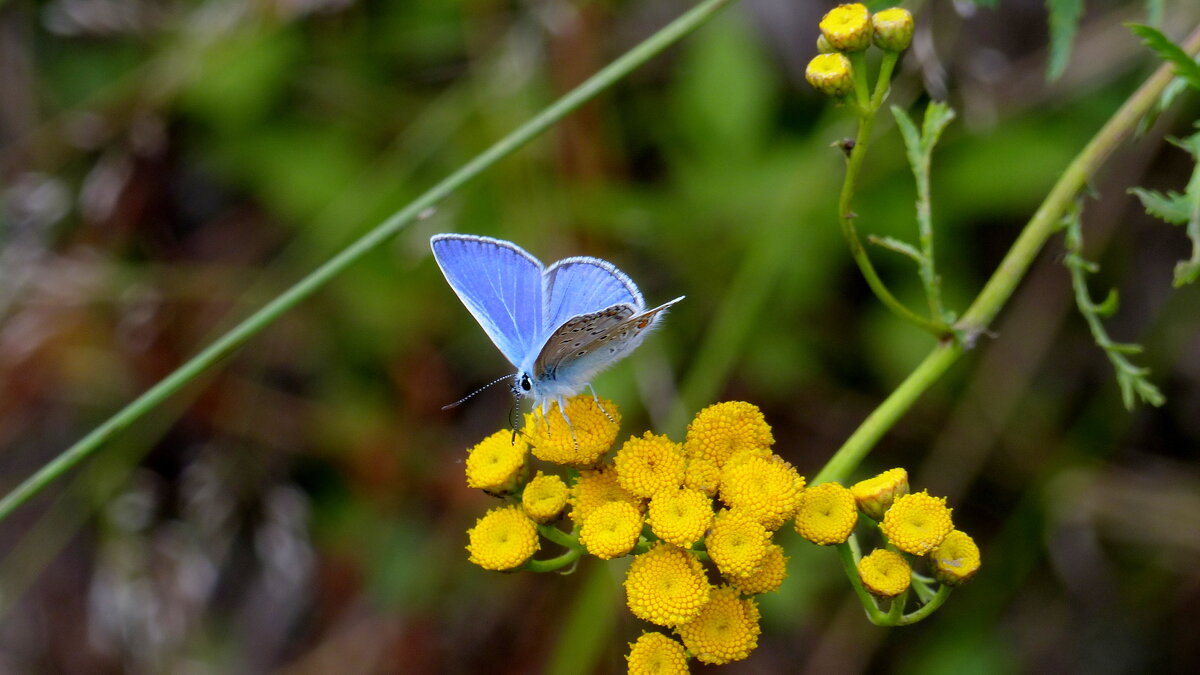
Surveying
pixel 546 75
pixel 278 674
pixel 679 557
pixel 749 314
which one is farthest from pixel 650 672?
pixel 278 674

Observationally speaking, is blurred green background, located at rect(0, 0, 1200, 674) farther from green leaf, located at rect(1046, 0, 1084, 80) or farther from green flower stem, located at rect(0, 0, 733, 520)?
green leaf, located at rect(1046, 0, 1084, 80)

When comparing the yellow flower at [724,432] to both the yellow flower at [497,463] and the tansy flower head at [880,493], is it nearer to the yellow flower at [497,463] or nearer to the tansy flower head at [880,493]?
the tansy flower head at [880,493]

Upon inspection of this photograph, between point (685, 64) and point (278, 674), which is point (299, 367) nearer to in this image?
point (278, 674)

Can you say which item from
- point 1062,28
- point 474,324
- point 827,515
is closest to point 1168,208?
point 1062,28

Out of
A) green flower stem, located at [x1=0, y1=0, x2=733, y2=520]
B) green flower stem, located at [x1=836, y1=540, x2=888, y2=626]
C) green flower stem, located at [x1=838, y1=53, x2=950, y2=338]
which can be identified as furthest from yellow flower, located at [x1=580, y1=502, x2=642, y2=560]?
green flower stem, located at [x1=0, y1=0, x2=733, y2=520]

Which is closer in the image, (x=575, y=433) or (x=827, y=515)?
(x=827, y=515)

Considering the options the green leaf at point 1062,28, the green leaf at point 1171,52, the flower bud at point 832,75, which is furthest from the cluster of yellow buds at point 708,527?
the green leaf at point 1062,28

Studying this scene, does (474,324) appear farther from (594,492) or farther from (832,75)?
(832,75)
